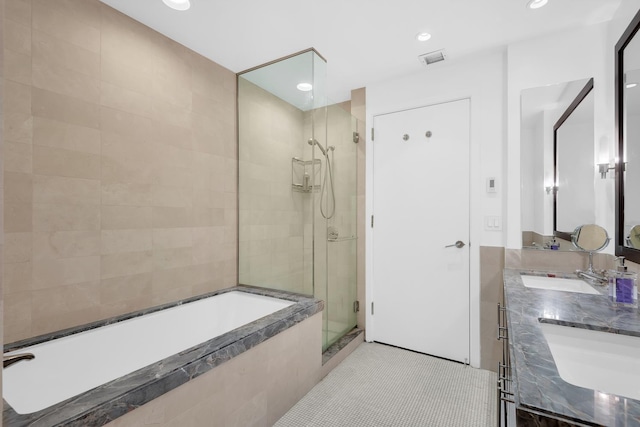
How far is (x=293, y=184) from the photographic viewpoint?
8.41ft

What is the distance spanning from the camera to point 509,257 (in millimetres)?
2334

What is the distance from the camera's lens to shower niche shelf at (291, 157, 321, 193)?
8.18 feet

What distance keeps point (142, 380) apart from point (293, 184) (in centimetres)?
170

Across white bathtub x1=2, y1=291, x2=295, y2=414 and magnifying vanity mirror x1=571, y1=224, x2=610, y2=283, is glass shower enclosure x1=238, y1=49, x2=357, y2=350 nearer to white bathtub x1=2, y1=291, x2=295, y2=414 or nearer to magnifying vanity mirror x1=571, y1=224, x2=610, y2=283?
white bathtub x1=2, y1=291, x2=295, y2=414

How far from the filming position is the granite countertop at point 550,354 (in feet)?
2.24

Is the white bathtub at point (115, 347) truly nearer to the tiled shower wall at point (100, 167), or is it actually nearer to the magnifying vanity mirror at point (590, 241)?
→ the tiled shower wall at point (100, 167)

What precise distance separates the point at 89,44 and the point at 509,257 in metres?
3.07

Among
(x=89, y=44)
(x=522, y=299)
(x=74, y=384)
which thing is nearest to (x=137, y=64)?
(x=89, y=44)

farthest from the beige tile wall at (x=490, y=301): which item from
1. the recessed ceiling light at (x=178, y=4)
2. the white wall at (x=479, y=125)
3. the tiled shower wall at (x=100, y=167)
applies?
the recessed ceiling light at (x=178, y=4)

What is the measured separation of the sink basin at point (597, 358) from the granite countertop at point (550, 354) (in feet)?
0.10

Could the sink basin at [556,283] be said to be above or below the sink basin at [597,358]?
above

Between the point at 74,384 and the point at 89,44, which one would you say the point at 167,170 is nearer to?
the point at 89,44

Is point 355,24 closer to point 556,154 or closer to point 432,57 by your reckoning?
point 432,57

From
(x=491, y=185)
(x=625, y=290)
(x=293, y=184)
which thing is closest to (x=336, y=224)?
(x=293, y=184)
